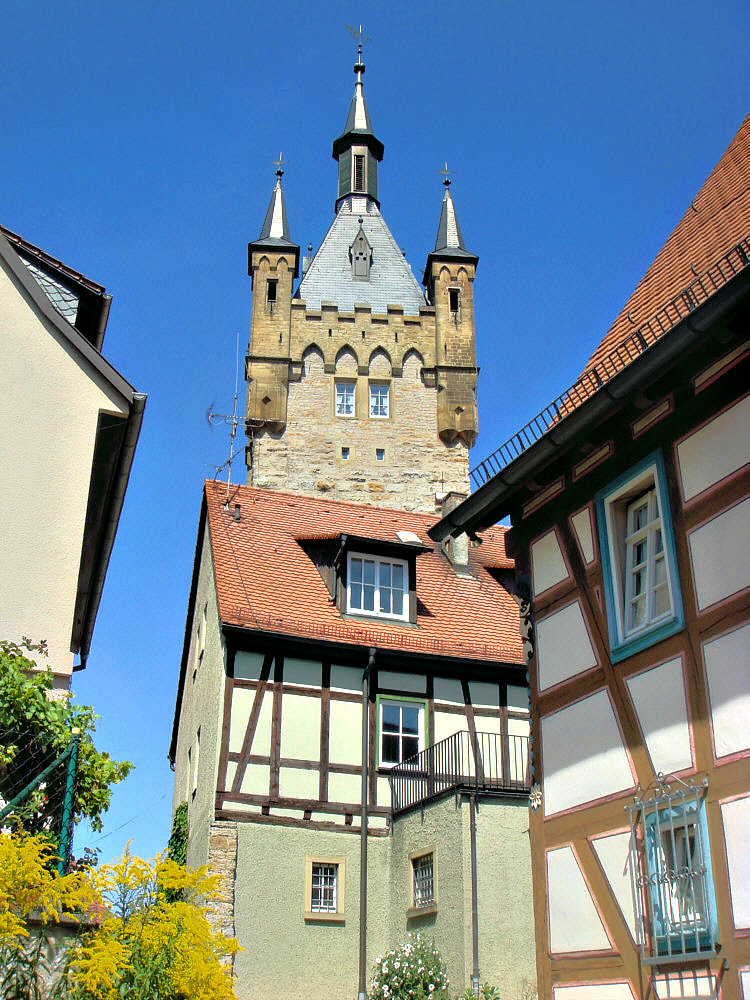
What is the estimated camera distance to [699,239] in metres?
10.5

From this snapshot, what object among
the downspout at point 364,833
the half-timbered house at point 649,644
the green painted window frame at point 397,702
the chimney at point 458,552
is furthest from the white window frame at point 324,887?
the half-timbered house at point 649,644

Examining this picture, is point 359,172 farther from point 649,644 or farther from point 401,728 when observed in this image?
point 649,644

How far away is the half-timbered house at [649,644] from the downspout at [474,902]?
4992mm

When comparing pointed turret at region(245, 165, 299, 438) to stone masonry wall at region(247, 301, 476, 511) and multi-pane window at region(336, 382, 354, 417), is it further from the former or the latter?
multi-pane window at region(336, 382, 354, 417)

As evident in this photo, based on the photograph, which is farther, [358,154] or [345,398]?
[358,154]

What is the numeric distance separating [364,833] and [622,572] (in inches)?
348

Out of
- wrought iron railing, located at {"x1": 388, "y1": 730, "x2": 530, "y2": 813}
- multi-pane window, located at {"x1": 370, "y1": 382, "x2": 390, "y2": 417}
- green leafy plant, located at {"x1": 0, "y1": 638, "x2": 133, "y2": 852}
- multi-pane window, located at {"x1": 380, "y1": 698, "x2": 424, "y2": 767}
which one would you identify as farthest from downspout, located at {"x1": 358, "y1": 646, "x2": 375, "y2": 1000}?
multi-pane window, located at {"x1": 370, "y1": 382, "x2": 390, "y2": 417}

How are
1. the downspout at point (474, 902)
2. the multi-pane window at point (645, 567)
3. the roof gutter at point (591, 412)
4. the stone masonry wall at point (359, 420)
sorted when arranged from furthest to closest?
the stone masonry wall at point (359, 420) < the downspout at point (474, 902) < the multi-pane window at point (645, 567) < the roof gutter at point (591, 412)

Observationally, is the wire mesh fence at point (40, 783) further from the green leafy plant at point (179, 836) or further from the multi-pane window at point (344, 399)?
the multi-pane window at point (344, 399)

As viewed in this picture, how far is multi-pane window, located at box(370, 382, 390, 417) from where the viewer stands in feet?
131

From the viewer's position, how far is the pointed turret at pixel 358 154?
167 feet

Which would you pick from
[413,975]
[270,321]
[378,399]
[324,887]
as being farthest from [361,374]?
[413,975]

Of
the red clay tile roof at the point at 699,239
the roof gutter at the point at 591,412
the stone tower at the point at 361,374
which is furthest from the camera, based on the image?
the stone tower at the point at 361,374

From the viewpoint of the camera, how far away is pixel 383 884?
16.6 metres
